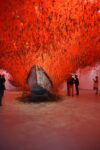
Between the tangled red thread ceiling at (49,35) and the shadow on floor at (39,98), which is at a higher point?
the tangled red thread ceiling at (49,35)

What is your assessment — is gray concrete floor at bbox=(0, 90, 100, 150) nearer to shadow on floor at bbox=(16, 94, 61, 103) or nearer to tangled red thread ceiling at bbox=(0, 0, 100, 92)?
tangled red thread ceiling at bbox=(0, 0, 100, 92)

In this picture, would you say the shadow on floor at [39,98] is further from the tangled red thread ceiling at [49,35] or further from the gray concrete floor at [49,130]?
the gray concrete floor at [49,130]

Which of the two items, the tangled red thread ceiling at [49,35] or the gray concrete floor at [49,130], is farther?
the tangled red thread ceiling at [49,35]

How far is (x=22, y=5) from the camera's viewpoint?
36.9 feet

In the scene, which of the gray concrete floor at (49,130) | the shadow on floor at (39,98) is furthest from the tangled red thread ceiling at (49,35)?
the gray concrete floor at (49,130)

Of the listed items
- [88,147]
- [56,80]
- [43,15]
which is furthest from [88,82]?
[88,147]

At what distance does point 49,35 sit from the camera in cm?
1233

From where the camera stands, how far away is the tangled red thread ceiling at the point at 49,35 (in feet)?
36.9

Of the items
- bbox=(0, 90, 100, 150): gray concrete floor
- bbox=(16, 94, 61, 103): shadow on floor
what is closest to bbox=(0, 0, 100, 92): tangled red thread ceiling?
bbox=(16, 94, 61, 103): shadow on floor

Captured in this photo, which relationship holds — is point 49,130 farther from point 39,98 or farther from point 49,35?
point 39,98

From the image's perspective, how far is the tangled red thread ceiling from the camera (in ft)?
36.9

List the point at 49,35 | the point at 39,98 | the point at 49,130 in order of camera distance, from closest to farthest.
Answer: the point at 49,130 → the point at 49,35 → the point at 39,98

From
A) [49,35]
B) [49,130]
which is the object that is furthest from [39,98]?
[49,130]

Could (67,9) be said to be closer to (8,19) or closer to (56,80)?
(8,19)
